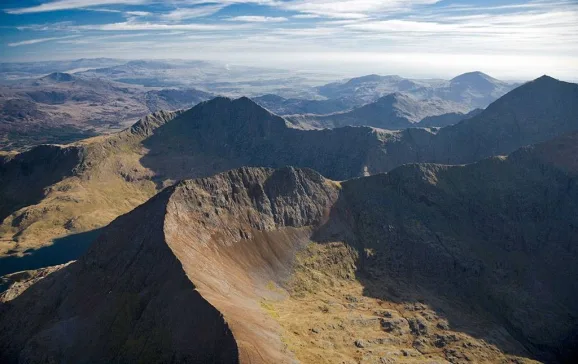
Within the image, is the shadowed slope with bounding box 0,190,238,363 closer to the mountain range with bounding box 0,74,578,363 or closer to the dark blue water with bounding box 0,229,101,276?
the mountain range with bounding box 0,74,578,363

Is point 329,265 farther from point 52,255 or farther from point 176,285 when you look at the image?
point 52,255

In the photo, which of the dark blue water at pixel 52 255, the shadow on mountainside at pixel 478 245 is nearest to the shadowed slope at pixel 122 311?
the shadow on mountainside at pixel 478 245

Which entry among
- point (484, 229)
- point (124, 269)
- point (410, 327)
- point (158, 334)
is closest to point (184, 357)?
point (158, 334)

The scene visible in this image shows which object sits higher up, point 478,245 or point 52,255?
point 478,245

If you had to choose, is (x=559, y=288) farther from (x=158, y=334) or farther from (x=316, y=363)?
(x=158, y=334)

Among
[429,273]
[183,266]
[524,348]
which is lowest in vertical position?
[524,348]

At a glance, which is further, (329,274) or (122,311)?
(329,274)

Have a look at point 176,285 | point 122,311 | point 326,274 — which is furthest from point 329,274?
point 122,311
